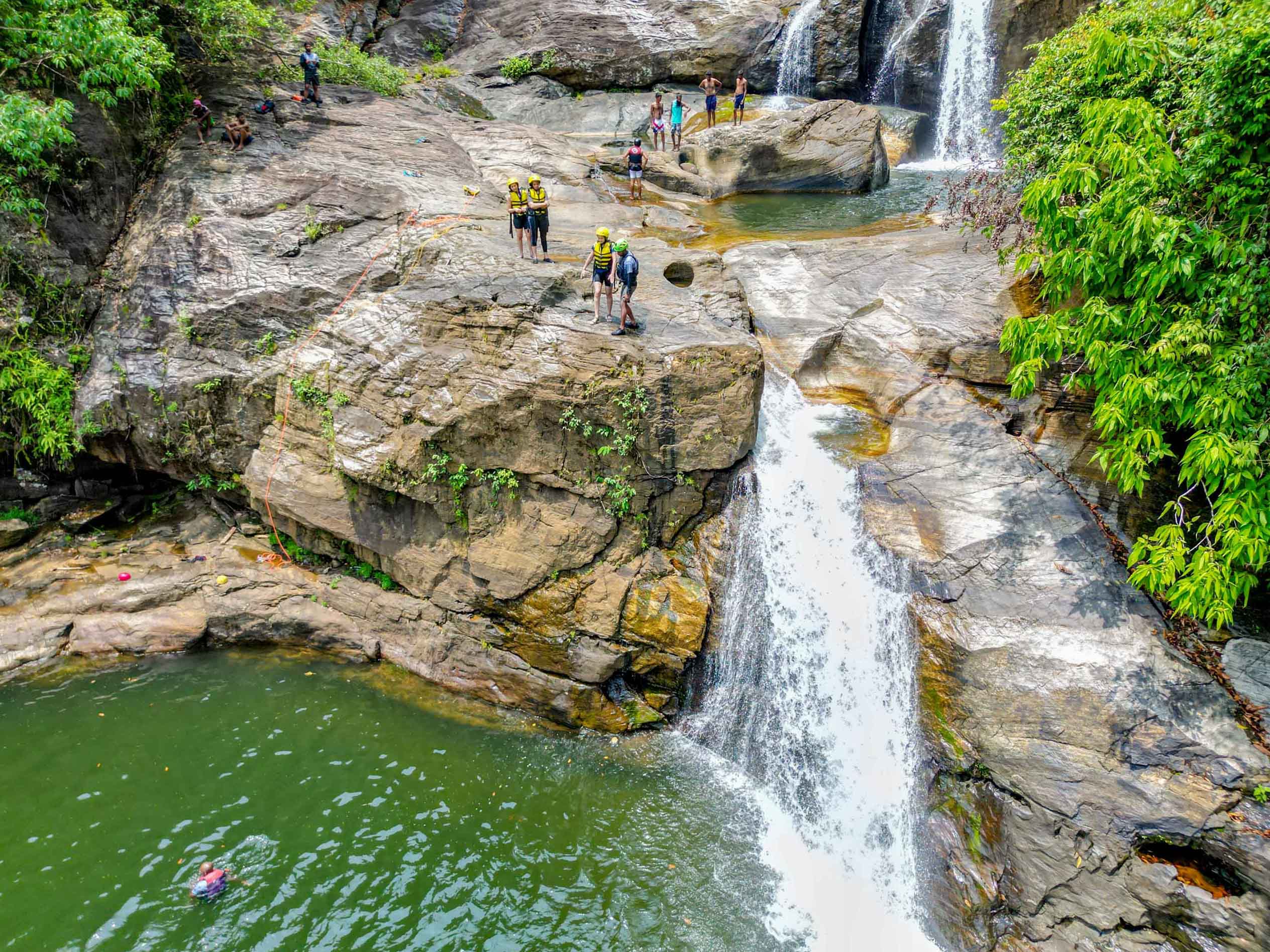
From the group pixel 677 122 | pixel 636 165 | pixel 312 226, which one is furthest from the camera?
pixel 677 122

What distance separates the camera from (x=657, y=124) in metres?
23.1

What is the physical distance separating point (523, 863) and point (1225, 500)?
10291 mm

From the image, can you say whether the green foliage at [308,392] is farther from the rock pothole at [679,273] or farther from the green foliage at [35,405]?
the rock pothole at [679,273]

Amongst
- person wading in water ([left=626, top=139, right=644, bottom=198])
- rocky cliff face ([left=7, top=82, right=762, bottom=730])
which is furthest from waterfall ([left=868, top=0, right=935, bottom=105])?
rocky cliff face ([left=7, top=82, right=762, bottom=730])

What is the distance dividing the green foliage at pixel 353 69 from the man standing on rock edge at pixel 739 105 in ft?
37.6

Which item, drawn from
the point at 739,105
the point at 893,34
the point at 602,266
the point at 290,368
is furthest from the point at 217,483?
the point at 893,34

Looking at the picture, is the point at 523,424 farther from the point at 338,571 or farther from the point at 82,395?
the point at 82,395

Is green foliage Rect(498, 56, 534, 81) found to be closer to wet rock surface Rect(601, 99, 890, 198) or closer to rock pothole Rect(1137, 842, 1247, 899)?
wet rock surface Rect(601, 99, 890, 198)

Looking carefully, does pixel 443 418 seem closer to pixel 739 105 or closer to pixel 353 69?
pixel 353 69

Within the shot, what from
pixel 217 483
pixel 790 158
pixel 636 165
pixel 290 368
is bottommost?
pixel 217 483

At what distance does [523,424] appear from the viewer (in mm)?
11438

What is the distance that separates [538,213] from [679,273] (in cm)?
349

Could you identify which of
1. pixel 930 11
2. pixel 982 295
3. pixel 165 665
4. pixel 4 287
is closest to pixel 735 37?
pixel 930 11

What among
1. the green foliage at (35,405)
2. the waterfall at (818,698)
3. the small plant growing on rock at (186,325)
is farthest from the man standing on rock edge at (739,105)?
the green foliage at (35,405)
